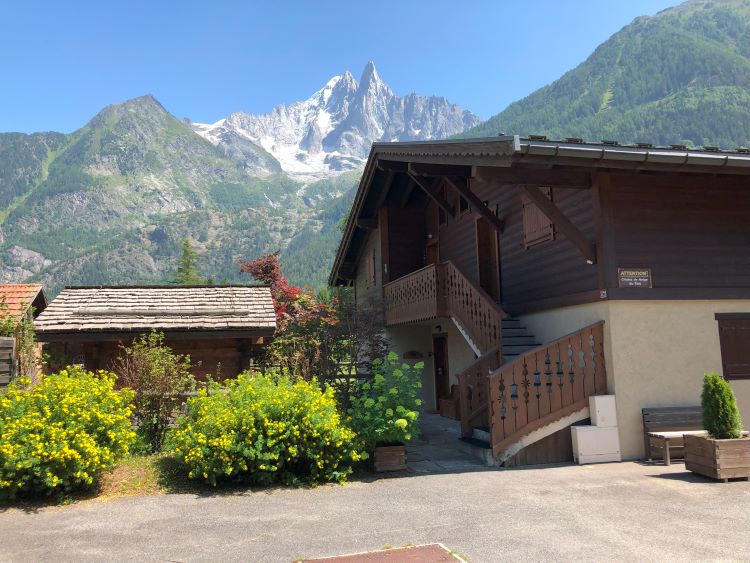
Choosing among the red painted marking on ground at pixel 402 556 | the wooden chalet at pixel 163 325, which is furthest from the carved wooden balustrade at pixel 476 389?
the red painted marking on ground at pixel 402 556

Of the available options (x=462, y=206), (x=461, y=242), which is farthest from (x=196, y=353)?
(x=462, y=206)

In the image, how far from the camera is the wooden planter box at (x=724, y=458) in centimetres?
795

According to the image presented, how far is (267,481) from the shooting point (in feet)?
27.4

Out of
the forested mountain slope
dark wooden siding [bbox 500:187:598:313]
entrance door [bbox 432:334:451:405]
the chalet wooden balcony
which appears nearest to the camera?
dark wooden siding [bbox 500:187:598:313]

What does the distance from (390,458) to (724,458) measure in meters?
4.49

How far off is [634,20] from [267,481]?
192 meters

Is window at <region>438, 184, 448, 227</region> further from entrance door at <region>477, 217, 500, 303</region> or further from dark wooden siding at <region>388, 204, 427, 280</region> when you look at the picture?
entrance door at <region>477, 217, 500, 303</region>

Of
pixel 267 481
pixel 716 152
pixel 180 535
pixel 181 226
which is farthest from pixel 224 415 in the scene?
pixel 181 226

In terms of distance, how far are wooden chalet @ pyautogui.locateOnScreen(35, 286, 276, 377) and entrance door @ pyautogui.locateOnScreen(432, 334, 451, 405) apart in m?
5.49

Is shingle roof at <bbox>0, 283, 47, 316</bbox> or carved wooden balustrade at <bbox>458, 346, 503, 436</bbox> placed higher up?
shingle roof at <bbox>0, 283, 47, 316</bbox>

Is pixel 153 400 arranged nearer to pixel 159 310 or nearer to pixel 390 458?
pixel 390 458

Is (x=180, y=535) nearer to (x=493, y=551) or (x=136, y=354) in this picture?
(x=493, y=551)

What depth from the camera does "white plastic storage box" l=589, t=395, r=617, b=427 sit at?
9.71 metres

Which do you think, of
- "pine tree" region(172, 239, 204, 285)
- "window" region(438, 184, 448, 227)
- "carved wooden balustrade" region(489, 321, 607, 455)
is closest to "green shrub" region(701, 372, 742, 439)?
"carved wooden balustrade" region(489, 321, 607, 455)
